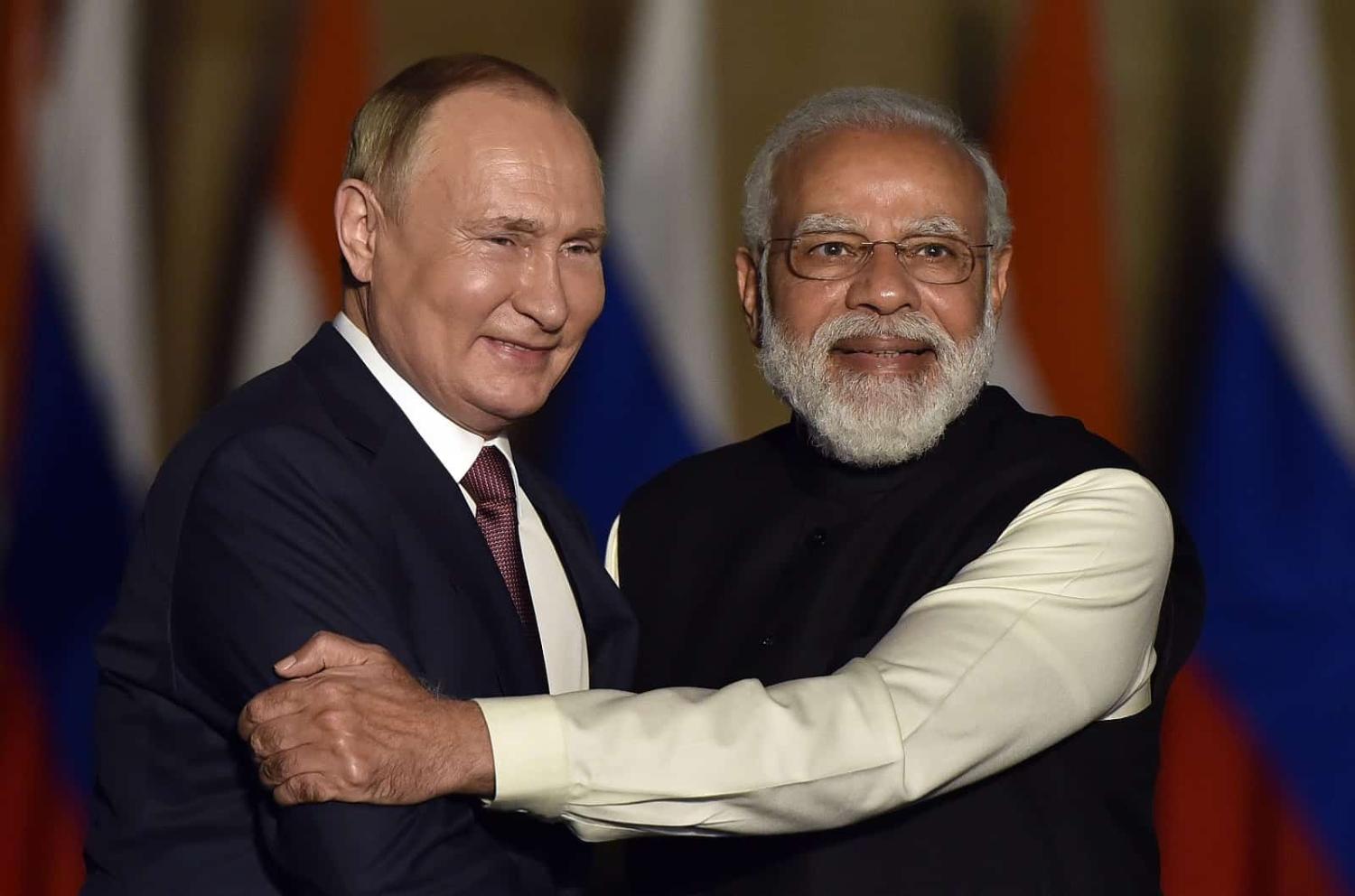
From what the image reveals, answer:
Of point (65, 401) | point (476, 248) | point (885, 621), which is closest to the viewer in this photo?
point (476, 248)

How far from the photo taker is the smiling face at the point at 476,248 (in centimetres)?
180

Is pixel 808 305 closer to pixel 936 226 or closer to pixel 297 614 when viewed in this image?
pixel 936 226

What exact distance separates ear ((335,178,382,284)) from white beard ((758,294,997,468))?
0.59 meters

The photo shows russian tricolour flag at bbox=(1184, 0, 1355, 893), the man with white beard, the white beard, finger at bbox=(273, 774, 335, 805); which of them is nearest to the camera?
finger at bbox=(273, 774, 335, 805)

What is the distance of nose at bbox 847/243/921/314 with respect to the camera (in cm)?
211

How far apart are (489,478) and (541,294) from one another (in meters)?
0.21

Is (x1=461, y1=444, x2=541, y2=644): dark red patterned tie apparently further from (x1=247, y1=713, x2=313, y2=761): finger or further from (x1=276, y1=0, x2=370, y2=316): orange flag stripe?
(x1=276, y1=0, x2=370, y2=316): orange flag stripe

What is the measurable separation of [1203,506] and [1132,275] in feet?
1.49

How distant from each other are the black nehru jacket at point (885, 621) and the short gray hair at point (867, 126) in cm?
25

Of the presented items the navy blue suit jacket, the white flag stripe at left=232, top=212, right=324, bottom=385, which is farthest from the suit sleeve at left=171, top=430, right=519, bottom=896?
the white flag stripe at left=232, top=212, right=324, bottom=385

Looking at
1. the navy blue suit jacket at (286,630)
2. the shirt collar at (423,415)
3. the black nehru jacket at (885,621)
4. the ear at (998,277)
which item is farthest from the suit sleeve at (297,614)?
the ear at (998,277)

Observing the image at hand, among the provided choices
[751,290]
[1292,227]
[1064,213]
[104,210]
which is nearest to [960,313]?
[751,290]

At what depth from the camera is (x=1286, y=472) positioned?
324 centimetres

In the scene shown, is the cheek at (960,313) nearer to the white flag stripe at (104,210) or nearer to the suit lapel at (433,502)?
the suit lapel at (433,502)
